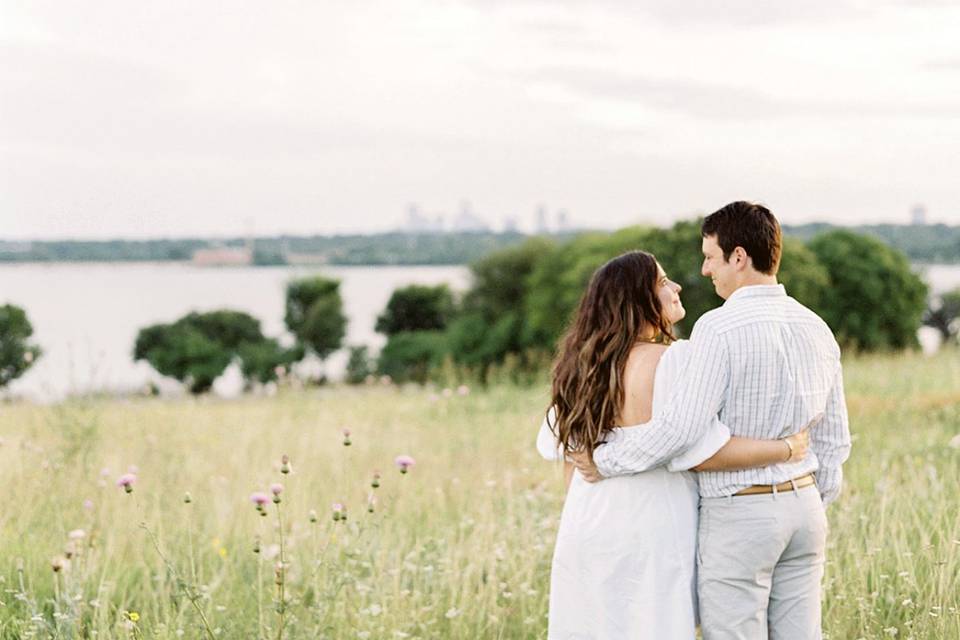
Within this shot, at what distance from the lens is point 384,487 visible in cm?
767

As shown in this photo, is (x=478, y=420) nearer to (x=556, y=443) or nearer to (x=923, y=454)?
(x=923, y=454)

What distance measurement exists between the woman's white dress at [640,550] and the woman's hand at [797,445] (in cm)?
30

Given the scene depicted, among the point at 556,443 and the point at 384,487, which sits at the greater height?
the point at 556,443

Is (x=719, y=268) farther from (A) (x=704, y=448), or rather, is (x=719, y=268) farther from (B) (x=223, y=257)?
(B) (x=223, y=257)

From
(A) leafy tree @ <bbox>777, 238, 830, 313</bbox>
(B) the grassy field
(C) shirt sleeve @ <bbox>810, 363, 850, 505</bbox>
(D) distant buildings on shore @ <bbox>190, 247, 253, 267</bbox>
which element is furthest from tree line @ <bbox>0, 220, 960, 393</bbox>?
(C) shirt sleeve @ <bbox>810, 363, 850, 505</bbox>

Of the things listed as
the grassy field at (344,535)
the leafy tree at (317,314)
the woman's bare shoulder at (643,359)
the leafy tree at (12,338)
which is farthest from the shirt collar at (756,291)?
the leafy tree at (317,314)

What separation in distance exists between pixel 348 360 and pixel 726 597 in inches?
1091

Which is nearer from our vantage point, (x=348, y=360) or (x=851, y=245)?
(x=851, y=245)

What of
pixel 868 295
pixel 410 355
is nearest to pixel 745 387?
pixel 868 295

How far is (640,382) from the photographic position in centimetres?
316

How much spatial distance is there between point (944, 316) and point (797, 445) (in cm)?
2730

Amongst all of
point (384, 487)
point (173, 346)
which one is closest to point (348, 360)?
point (173, 346)

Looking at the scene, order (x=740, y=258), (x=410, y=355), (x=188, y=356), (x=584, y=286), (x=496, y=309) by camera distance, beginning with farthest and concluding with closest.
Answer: (x=188, y=356) < (x=410, y=355) < (x=496, y=309) < (x=584, y=286) < (x=740, y=258)

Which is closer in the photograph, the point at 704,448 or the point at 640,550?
the point at 704,448
